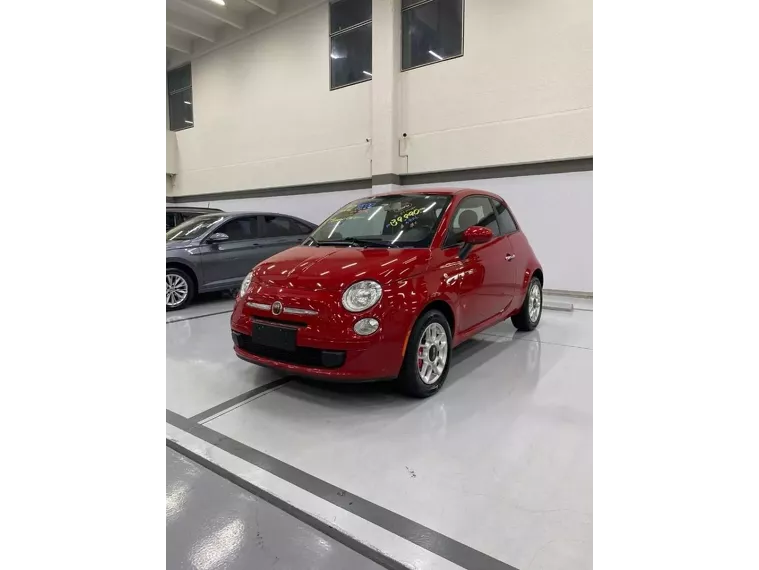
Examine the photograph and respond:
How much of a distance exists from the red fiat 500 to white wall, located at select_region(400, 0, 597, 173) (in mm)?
3418

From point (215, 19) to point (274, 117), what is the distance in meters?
2.64

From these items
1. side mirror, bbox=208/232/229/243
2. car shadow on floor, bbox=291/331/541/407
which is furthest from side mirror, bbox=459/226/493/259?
side mirror, bbox=208/232/229/243

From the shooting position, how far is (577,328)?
423 centimetres

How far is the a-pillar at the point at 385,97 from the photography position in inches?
281

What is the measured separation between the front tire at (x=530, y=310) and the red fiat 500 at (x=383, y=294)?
675 mm

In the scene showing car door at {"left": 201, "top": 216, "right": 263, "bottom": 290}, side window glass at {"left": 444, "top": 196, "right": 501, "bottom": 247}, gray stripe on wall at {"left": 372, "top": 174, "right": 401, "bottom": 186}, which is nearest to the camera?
side window glass at {"left": 444, "top": 196, "right": 501, "bottom": 247}

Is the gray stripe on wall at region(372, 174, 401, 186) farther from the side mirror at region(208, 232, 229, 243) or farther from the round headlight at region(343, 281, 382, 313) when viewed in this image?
the round headlight at region(343, 281, 382, 313)

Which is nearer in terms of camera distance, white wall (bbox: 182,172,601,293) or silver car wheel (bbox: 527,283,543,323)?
silver car wheel (bbox: 527,283,543,323)

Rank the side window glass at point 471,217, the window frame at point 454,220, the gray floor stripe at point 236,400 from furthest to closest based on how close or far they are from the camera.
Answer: the side window glass at point 471,217, the window frame at point 454,220, the gray floor stripe at point 236,400

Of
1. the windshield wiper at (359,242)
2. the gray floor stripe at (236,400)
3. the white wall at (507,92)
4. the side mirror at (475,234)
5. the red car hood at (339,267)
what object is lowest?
the gray floor stripe at (236,400)

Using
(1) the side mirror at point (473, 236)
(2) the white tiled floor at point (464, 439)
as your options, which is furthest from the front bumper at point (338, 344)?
(1) the side mirror at point (473, 236)

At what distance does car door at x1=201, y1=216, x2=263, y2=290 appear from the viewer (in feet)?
16.8

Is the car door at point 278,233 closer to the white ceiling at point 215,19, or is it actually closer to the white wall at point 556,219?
the white wall at point 556,219
